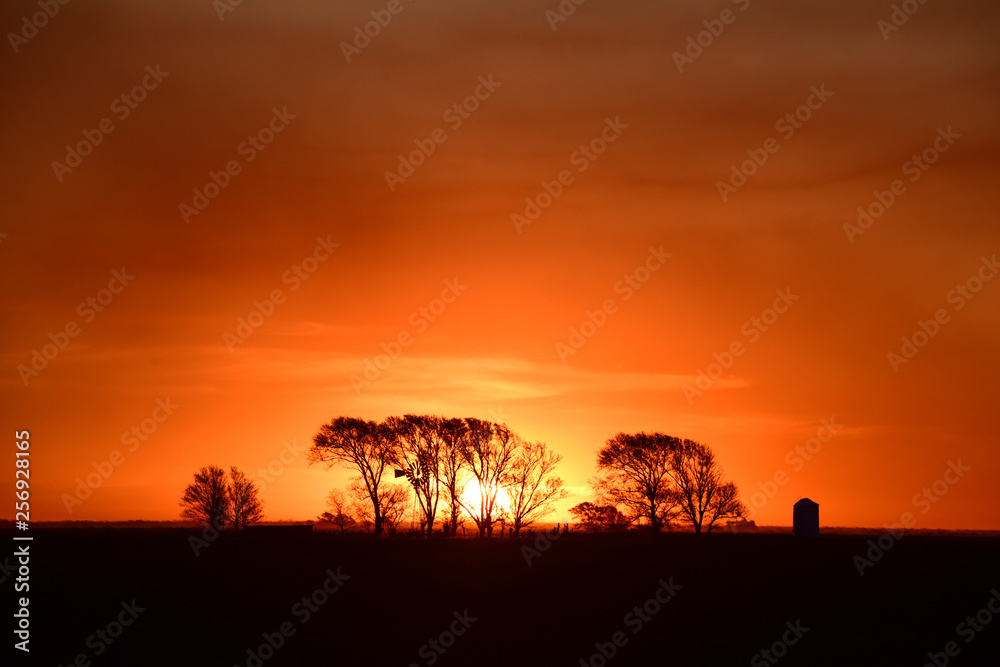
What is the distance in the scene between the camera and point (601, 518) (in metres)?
107

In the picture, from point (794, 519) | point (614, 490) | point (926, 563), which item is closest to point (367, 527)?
point (614, 490)

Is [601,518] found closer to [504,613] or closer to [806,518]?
[806,518]

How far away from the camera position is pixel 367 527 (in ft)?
344

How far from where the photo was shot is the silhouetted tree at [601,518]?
10712 cm

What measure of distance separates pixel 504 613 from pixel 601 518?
253 feet

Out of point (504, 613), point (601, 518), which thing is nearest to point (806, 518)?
point (601, 518)

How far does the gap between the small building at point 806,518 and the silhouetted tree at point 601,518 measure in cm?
2523

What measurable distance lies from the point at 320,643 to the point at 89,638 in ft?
22.8

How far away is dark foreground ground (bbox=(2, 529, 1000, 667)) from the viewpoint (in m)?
25.2

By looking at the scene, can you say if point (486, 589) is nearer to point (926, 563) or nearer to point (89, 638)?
point (89, 638)

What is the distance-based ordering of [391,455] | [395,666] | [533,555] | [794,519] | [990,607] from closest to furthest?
[395,666], [990,607], [533,555], [391,455], [794,519]

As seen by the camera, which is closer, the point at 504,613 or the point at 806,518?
the point at 504,613

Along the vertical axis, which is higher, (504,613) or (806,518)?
(806,518)

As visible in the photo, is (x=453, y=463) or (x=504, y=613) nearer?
(x=504, y=613)
